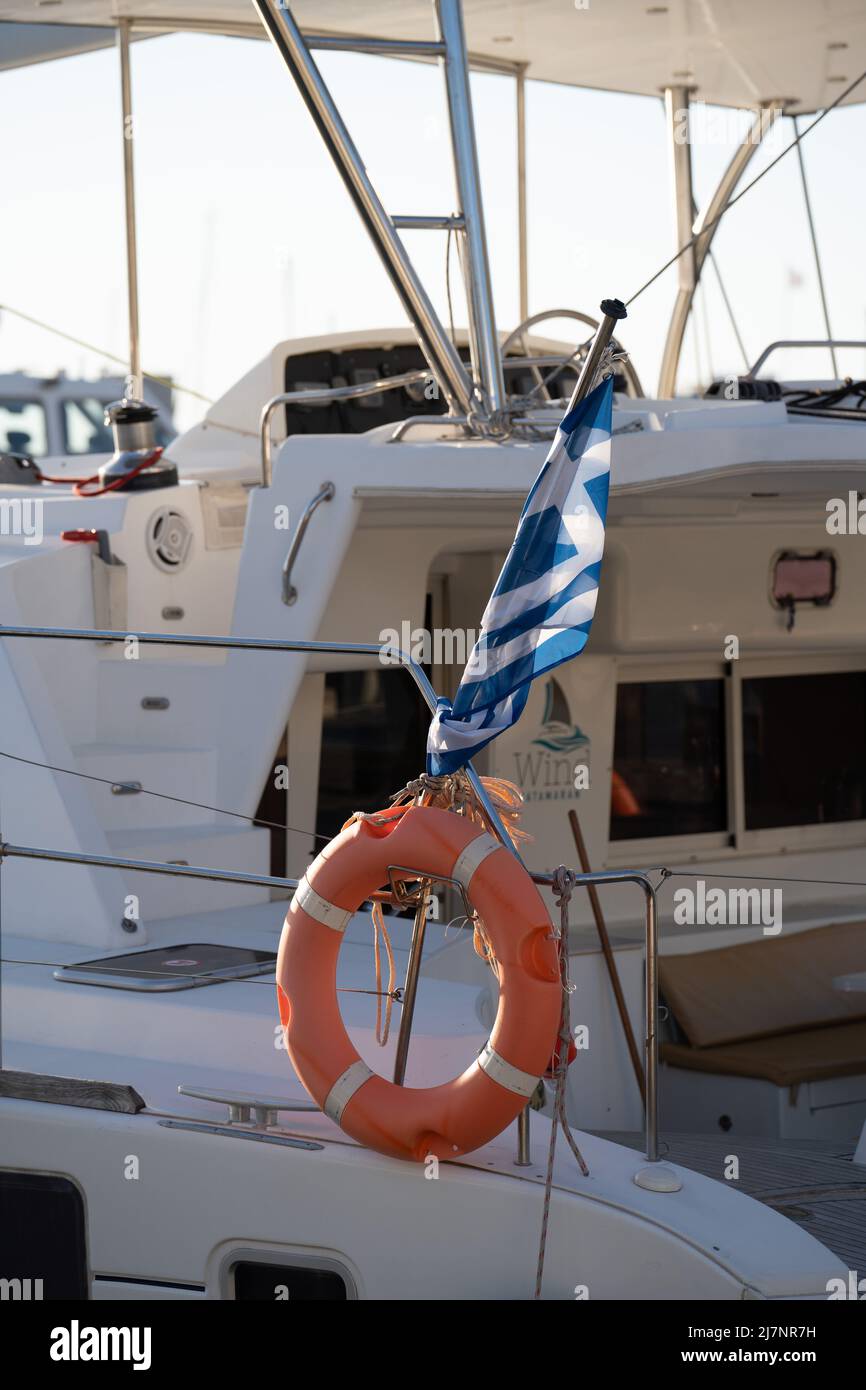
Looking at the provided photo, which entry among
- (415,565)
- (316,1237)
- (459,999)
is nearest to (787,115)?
(415,565)

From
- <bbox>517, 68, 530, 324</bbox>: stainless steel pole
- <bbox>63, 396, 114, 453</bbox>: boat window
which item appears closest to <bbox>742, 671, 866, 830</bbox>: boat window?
<bbox>517, 68, 530, 324</bbox>: stainless steel pole

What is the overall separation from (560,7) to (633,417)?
2.60 metres

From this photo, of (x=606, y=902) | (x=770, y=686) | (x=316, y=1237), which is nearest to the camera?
(x=316, y=1237)

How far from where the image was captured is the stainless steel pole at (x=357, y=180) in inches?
202

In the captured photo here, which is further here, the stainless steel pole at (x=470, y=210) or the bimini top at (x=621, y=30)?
the bimini top at (x=621, y=30)

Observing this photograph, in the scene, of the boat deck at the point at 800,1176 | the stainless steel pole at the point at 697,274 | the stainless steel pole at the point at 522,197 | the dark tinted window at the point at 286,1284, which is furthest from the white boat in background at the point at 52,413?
the dark tinted window at the point at 286,1284

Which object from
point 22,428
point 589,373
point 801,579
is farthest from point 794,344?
point 22,428

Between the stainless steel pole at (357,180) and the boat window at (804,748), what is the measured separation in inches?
104

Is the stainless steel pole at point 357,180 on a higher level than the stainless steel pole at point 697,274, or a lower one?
lower

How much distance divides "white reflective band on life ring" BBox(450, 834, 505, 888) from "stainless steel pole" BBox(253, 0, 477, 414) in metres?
2.33

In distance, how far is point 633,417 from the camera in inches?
207

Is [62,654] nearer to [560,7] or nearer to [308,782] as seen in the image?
[308,782]

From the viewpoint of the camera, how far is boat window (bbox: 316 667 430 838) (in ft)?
21.3

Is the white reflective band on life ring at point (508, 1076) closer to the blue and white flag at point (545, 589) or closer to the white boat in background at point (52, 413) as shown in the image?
the blue and white flag at point (545, 589)
